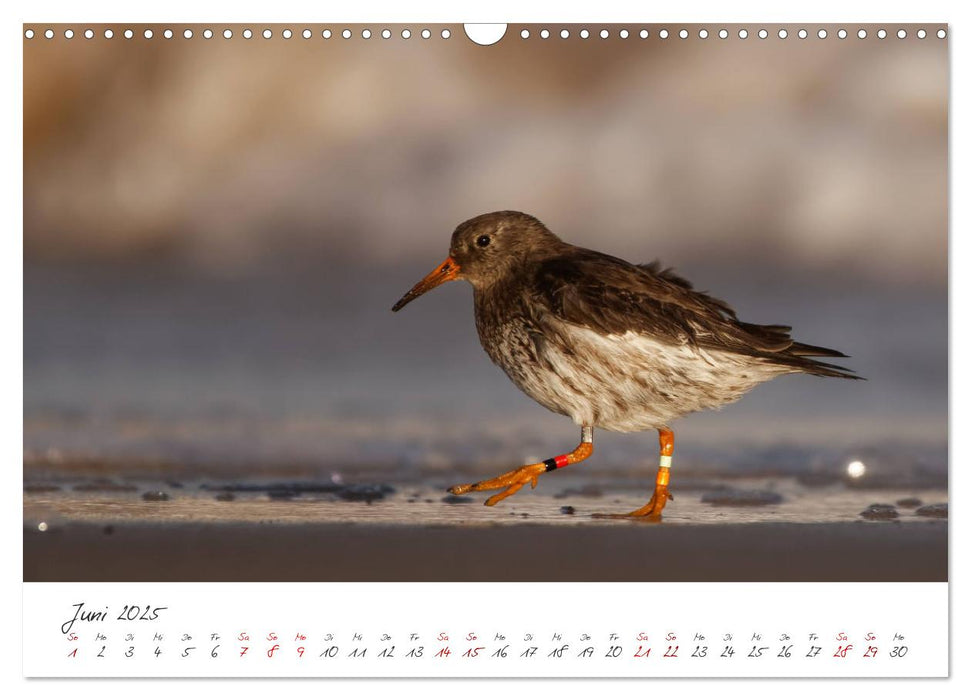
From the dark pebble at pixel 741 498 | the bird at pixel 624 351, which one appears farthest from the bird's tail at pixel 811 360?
the dark pebble at pixel 741 498

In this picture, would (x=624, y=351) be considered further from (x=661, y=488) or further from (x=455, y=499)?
(x=455, y=499)

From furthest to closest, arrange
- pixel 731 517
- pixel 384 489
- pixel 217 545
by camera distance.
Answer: pixel 384 489
pixel 731 517
pixel 217 545

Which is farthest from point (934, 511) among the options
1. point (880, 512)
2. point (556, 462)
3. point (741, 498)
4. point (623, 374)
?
point (556, 462)

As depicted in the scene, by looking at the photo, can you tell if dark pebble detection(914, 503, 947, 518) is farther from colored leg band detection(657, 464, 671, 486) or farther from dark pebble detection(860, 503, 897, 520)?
colored leg band detection(657, 464, 671, 486)

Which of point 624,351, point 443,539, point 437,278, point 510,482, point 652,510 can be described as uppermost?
point 437,278

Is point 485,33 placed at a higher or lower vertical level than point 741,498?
higher
